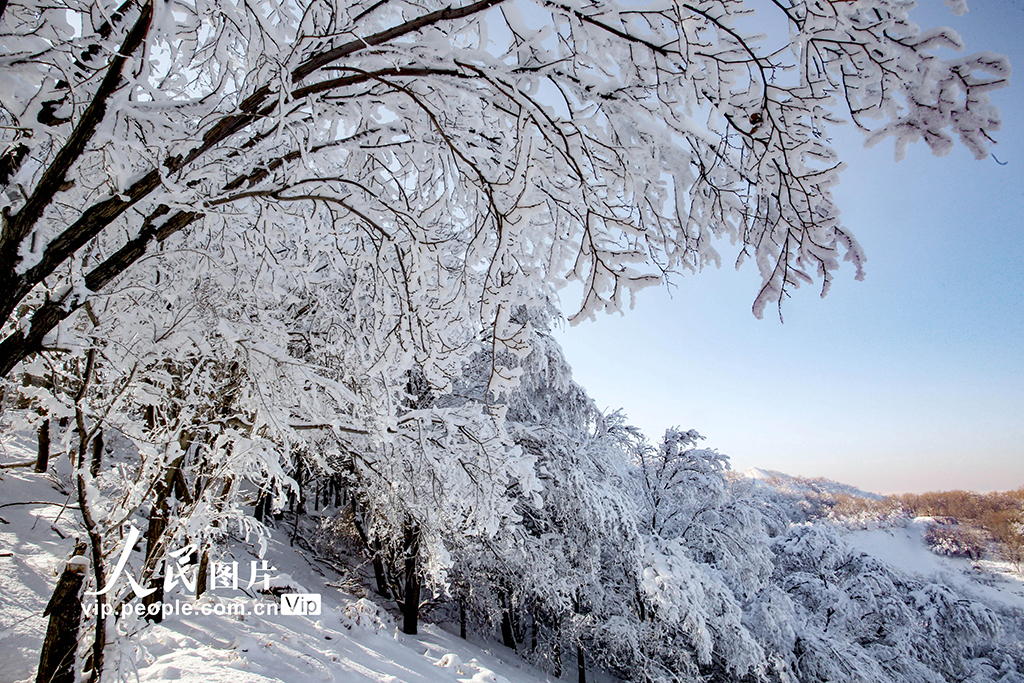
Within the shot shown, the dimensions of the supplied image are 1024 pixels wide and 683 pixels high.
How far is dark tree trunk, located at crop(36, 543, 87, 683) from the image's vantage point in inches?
95.3

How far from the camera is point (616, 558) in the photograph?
8.05 meters

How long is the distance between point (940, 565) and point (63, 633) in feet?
133

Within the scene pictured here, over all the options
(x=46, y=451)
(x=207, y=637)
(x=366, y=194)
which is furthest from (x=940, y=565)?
(x=46, y=451)

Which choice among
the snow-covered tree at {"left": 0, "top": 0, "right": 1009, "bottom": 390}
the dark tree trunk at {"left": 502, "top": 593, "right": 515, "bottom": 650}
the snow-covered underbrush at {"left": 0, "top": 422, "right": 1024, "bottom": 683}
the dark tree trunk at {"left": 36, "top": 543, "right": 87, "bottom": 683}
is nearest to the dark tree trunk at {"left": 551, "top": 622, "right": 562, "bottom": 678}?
the snow-covered underbrush at {"left": 0, "top": 422, "right": 1024, "bottom": 683}

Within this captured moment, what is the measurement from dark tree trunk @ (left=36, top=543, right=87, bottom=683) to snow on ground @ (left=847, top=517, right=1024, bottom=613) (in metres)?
22.6

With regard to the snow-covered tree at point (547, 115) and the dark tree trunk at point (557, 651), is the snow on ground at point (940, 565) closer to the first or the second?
the dark tree trunk at point (557, 651)

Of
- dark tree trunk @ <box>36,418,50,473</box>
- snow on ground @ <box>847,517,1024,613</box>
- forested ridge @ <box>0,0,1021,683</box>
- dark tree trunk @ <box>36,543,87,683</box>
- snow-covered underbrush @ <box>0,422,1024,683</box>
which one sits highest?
forested ridge @ <box>0,0,1021,683</box>

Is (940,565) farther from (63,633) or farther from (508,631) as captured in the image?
(63,633)

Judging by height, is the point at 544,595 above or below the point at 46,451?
below

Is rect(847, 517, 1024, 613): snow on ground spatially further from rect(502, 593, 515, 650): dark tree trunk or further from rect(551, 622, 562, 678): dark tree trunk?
rect(502, 593, 515, 650): dark tree trunk

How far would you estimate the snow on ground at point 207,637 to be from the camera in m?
3.32

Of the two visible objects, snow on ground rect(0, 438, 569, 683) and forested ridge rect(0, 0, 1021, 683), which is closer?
forested ridge rect(0, 0, 1021, 683)

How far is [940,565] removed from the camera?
27656 mm

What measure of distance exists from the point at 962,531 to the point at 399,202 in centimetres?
4502
